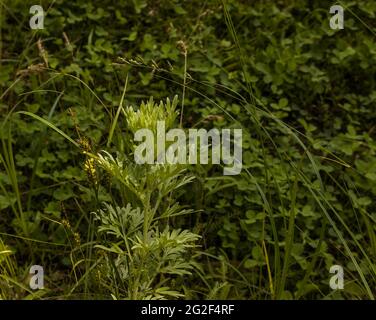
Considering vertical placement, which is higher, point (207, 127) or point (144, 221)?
point (207, 127)

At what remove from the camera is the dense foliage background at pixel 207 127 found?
2719 millimetres

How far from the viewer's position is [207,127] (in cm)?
360

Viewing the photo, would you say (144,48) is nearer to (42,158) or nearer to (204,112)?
(204,112)

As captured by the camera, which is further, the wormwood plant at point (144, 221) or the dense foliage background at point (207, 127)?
the dense foliage background at point (207, 127)

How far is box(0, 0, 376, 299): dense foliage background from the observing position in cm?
272

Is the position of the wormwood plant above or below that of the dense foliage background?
below

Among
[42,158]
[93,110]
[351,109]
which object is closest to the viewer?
[42,158]

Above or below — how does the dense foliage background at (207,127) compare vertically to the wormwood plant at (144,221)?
above

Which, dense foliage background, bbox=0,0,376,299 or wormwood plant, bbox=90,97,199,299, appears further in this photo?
dense foliage background, bbox=0,0,376,299

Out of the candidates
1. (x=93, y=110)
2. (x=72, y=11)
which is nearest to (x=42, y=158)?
(x=93, y=110)

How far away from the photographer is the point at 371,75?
4.03m

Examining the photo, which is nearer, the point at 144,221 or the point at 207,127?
the point at 144,221
